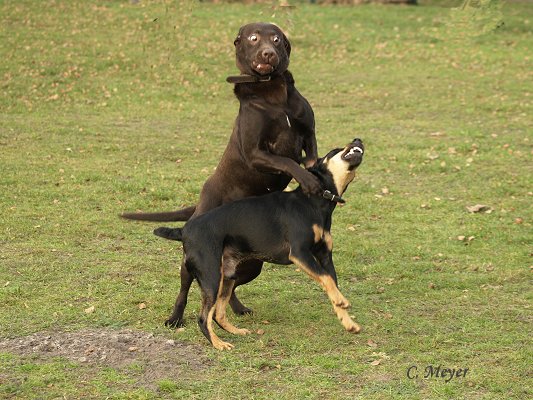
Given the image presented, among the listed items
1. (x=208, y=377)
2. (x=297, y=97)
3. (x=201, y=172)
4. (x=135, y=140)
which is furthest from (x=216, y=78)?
(x=208, y=377)

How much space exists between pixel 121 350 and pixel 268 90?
2.16 metres

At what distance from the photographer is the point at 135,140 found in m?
14.9

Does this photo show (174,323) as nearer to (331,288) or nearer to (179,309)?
(179,309)

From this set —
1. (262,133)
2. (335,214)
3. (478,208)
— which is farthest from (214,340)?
(478,208)

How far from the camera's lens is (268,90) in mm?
6773

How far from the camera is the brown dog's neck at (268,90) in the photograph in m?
6.77

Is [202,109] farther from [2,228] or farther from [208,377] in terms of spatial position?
[208,377]

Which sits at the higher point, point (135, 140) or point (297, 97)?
point (297, 97)

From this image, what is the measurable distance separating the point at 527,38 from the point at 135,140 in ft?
42.6

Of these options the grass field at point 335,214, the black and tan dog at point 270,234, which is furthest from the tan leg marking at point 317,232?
the grass field at point 335,214

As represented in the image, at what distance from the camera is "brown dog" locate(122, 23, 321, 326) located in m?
6.65

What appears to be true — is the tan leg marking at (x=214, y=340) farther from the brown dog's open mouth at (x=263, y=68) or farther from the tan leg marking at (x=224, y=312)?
the brown dog's open mouth at (x=263, y=68)

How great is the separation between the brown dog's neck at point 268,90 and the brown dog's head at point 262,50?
0.07m

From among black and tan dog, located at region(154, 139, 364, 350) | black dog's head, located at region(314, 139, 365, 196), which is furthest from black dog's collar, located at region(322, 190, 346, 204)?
black dog's head, located at region(314, 139, 365, 196)
